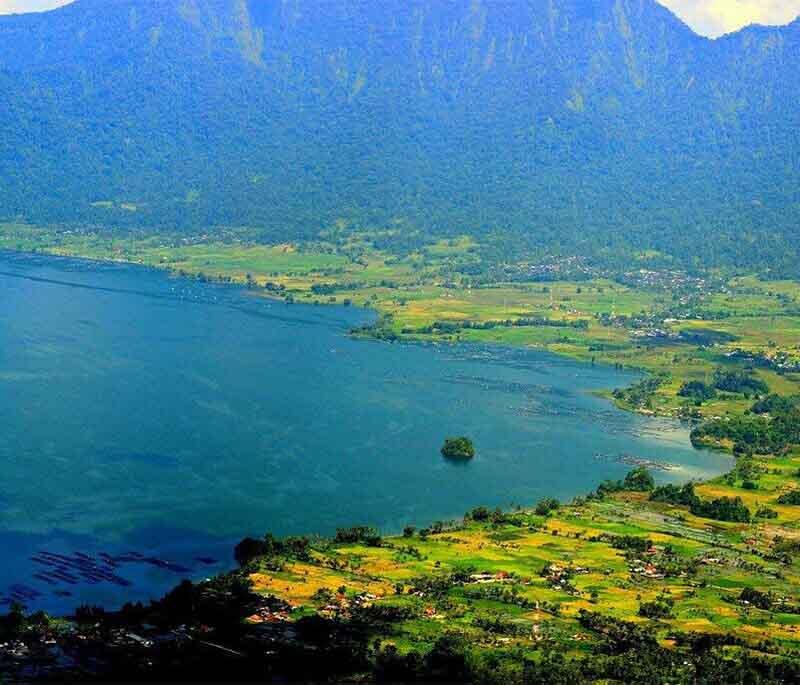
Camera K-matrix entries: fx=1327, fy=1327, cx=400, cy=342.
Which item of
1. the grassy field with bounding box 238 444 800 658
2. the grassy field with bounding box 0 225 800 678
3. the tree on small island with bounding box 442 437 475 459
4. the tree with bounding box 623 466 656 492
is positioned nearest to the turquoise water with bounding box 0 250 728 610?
the tree on small island with bounding box 442 437 475 459

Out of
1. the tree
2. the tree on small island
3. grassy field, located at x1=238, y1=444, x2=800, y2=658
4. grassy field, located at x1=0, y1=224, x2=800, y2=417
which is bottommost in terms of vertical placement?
grassy field, located at x1=238, y1=444, x2=800, y2=658

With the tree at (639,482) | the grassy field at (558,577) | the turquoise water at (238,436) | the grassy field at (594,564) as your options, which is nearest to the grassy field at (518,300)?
the grassy field at (594,564)

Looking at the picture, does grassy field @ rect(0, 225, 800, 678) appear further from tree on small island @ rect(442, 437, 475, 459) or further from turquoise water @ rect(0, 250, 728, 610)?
tree on small island @ rect(442, 437, 475, 459)

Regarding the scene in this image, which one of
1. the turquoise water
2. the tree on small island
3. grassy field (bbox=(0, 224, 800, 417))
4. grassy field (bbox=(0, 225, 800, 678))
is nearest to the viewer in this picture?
grassy field (bbox=(0, 225, 800, 678))

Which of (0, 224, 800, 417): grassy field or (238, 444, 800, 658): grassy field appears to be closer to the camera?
(238, 444, 800, 658): grassy field

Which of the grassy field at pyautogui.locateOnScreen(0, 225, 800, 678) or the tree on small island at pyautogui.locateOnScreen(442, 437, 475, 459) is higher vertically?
the tree on small island at pyautogui.locateOnScreen(442, 437, 475, 459)

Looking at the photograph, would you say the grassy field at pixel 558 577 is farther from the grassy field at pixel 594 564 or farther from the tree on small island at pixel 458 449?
the tree on small island at pixel 458 449

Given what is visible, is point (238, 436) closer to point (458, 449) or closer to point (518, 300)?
point (458, 449)
